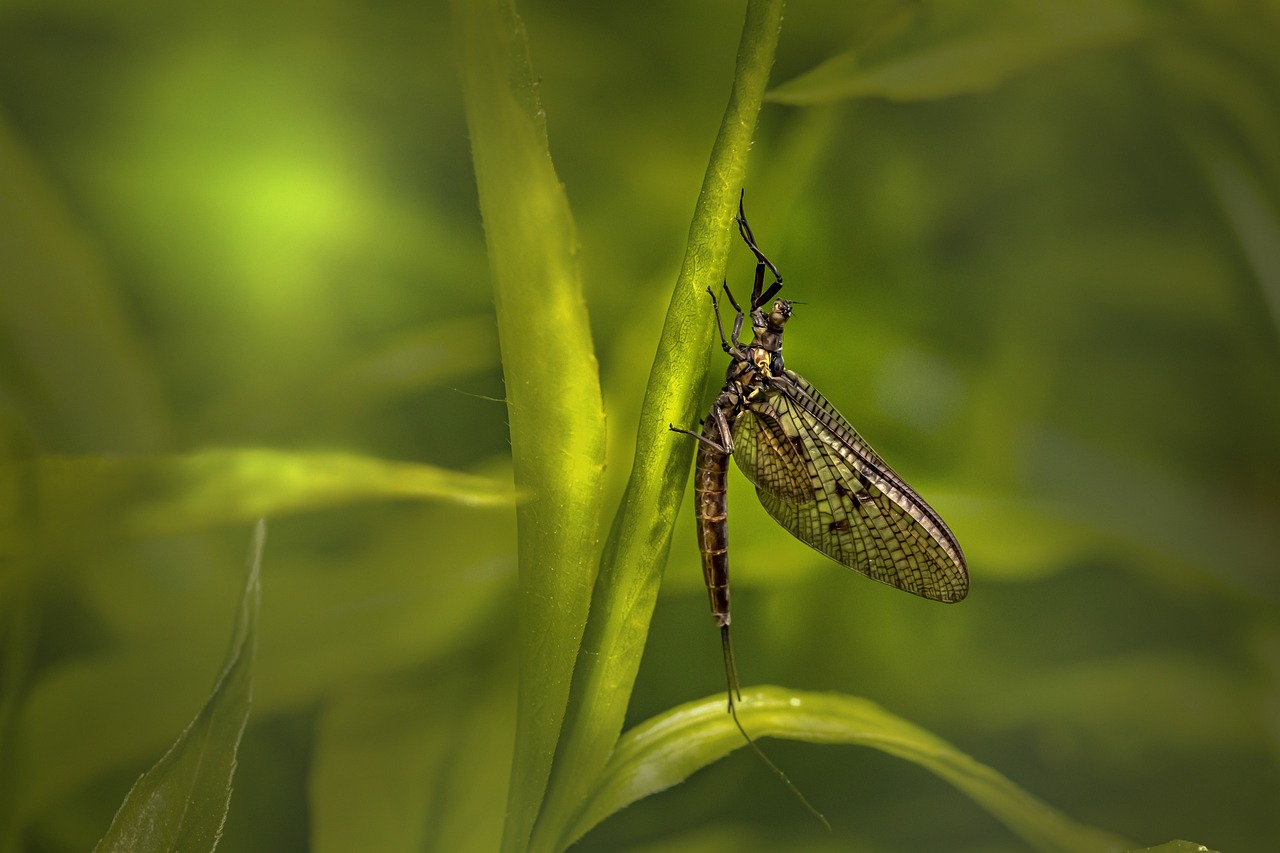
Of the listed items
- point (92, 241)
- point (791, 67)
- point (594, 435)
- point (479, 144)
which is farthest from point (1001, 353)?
point (92, 241)

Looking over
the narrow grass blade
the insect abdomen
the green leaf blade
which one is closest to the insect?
the insect abdomen

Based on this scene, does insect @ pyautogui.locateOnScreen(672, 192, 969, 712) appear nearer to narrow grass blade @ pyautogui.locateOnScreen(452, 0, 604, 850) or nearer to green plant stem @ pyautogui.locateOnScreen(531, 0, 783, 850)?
green plant stem @ pyautogui.locateOnScreen(531, 0, 783, 850)

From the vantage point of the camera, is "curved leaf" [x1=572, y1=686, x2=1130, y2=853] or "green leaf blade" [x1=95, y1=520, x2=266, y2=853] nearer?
"green leaf blade" [x1=95, y1=520, x2=266, y2=853]

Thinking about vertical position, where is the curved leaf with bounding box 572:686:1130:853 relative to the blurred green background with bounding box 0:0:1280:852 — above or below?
below

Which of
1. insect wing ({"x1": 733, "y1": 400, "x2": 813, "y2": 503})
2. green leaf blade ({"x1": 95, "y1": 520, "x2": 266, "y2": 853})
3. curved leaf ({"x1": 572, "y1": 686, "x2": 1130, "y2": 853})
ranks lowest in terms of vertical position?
curved leaf ({"x1": 572, "y1": 686, "x2": 1130, "y2": 853})

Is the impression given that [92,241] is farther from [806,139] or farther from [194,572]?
[806,139]

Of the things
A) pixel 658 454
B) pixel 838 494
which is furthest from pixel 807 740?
pixel 658 454
